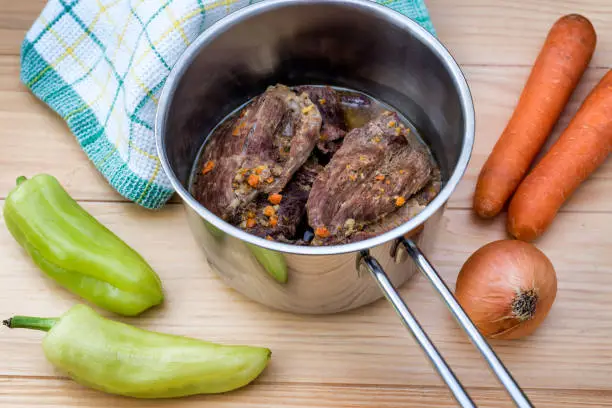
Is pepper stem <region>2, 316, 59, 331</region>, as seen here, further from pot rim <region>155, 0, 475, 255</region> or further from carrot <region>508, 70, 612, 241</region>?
carrot <region>508, 70, 612, 241</region>

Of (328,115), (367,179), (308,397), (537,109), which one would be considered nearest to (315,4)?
(328,115)

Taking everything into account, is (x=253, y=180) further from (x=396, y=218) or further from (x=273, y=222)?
(x=396, y=218)

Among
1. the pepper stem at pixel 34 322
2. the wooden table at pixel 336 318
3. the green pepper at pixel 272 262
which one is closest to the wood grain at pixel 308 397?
the wooden table at pixel 336 318

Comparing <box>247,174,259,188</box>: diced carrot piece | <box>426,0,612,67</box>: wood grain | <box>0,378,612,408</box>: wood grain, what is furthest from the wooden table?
<box>247,174,259,188</box>: diced carrot piece

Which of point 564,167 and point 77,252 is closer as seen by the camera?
point 77,252

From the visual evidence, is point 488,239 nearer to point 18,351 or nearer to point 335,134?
point 335,134
